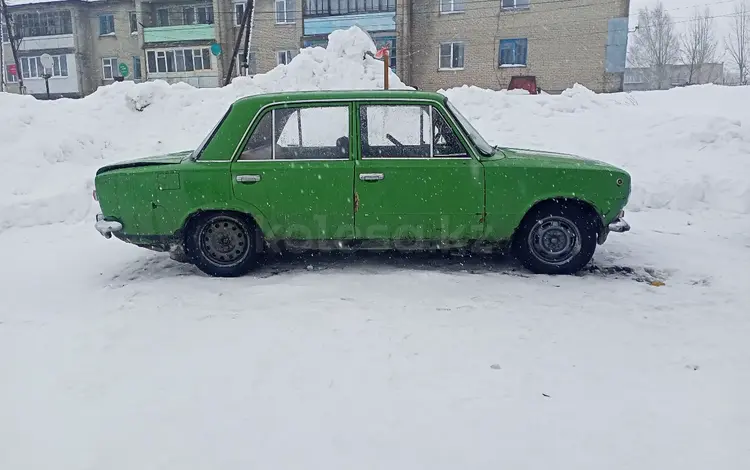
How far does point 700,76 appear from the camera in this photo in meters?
62.6

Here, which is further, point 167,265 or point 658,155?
point 658,155

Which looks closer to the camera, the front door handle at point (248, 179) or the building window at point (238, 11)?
the front door handle at point (248, 179)

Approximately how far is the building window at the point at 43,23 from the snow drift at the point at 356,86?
37.0 metres

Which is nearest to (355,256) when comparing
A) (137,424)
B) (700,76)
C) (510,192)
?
(510,192)

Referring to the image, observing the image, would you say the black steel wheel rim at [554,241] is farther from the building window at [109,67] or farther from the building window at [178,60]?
the building window at [109,67]

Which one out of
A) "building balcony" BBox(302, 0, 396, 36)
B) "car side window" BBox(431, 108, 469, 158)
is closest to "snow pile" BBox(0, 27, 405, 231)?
"car side window" BBox(431, 108, 469, 158)

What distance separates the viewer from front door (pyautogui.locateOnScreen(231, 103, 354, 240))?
534 cm

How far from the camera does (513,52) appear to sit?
3203 centimetres

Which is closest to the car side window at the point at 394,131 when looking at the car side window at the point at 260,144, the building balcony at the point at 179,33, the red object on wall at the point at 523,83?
the car side window at the point at 260,144

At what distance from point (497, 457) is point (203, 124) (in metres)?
11.3

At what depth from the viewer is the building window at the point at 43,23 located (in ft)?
144

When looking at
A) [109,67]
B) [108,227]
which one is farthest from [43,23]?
[108,227]

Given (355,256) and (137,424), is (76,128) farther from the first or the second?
(137,424)

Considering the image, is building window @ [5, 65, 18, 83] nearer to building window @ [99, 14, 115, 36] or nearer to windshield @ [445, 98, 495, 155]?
building window @ [99, 14, 115, 36]
